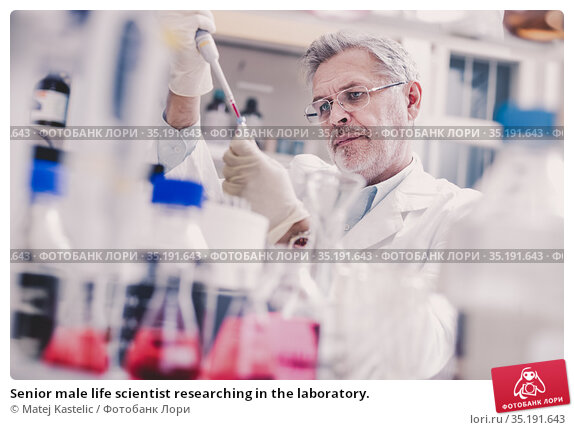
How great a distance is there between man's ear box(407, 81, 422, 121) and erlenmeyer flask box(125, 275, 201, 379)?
2.14 ft

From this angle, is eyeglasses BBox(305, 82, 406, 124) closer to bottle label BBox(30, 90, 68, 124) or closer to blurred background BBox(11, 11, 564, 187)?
blurred background BBox(11, 11, 564, 187)

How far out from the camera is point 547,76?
115 cm

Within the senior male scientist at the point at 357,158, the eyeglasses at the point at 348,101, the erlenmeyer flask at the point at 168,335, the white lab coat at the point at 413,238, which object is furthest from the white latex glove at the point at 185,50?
the erlenmeyer flask at the point at 168,335

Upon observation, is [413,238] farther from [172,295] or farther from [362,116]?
[172,295]

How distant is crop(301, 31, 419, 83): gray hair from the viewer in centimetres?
117

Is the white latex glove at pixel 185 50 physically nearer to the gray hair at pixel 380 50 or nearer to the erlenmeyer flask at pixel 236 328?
the gray hair at pixel 380 50

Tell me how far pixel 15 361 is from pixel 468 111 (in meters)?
1.05

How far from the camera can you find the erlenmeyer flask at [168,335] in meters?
0.86

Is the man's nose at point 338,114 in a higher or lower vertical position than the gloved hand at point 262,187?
higher

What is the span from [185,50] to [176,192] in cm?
33

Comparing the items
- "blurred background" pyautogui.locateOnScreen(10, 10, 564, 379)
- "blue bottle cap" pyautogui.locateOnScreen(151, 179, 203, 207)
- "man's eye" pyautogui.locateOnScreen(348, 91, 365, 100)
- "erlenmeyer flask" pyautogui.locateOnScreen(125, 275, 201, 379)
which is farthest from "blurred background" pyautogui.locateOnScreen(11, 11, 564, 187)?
"erlenmeyer flask" pyautogui.locateOnScreen(125, 275, 201, 379)

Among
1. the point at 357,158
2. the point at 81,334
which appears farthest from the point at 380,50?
the point at 81,334
